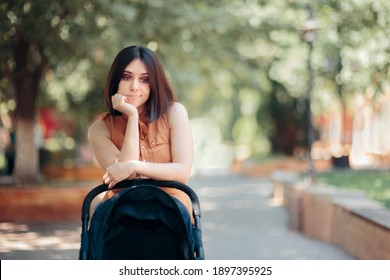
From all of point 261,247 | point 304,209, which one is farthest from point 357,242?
point 304,209

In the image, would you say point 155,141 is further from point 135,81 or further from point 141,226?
point 141,226

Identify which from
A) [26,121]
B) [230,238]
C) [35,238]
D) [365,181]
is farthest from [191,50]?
[35,238]

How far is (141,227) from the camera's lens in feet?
A: 11.8

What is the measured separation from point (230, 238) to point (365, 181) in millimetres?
4258

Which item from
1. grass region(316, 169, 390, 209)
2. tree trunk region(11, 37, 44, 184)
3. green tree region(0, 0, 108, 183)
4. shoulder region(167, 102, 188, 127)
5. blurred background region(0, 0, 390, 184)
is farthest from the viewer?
tree trunk region(11, 37, 44, 184)

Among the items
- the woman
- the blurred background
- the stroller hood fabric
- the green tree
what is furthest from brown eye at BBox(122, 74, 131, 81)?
the green tree

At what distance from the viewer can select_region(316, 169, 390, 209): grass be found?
9.96 m

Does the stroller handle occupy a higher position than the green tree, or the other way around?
the green tree

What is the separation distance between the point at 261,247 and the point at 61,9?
3432 millimetres

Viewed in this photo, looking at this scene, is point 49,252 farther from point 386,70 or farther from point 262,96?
point 262,96

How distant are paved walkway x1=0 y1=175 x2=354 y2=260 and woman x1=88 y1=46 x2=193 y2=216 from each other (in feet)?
7.25

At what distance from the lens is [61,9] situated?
900 centimetres

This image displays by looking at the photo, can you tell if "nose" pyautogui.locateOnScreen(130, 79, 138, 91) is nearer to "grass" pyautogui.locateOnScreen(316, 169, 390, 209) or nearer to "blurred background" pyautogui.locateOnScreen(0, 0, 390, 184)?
"blurred background" pyautogui.locateOnScreen(0, 0, 390, 184)

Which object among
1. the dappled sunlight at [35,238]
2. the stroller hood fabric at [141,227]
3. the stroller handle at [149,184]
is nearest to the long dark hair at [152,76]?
the stroller handle at [149,184]
